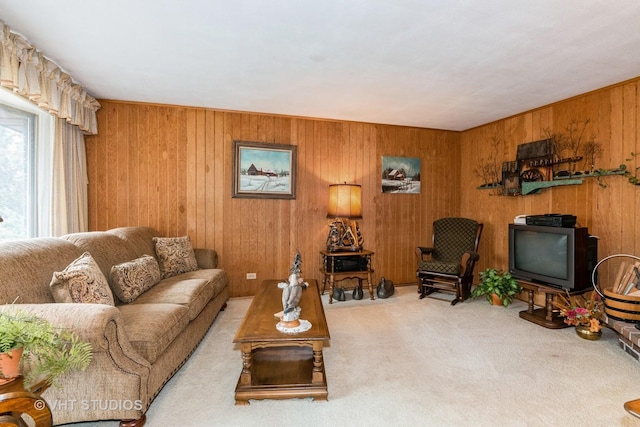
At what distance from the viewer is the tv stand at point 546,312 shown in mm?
2939

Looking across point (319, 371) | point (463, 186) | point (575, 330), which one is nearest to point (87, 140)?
point (319, 371)

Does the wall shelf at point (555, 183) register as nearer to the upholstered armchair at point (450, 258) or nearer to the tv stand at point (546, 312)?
the upholstered armchair at point (450, 258)

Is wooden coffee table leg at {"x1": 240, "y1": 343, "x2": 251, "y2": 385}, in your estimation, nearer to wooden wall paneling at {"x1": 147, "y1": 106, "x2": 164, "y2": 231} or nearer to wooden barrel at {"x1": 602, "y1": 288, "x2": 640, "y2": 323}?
wooden wall paneling at {"x1": 147, "y1": 106, "x2": 164, "y2": 231}

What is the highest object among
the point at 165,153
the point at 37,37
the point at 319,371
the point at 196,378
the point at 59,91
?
the point at 37,37

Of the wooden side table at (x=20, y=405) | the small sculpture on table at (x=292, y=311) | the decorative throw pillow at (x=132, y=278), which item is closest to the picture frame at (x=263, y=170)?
the decorative throw pillow at (x=132, y=278)

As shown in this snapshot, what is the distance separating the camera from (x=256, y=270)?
4016 millimetres

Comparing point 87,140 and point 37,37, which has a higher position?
point 37,37

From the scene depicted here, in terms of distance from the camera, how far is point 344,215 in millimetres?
3848

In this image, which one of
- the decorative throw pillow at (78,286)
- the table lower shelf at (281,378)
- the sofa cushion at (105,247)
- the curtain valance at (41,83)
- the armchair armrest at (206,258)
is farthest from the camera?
the armchair armrest at (206,258)

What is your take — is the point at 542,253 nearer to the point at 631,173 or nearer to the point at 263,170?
the point at 631,173

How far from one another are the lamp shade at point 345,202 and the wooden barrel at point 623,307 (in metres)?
2.44

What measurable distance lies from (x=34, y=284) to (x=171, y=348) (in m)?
0.86

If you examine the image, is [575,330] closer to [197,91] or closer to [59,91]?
[197,91]

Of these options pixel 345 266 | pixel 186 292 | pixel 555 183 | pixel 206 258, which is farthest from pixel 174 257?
pixel 555 183
